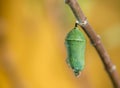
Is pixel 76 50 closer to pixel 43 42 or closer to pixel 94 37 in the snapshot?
pixel 94 37

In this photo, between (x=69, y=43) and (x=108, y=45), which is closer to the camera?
(x=69, y=43)

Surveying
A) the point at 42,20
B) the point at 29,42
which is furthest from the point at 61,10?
the point at 29,42

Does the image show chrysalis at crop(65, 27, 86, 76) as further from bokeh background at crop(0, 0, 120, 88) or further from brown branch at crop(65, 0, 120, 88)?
bokeh background at crop(0, 0, 120, 88)

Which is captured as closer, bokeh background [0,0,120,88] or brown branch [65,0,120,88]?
A: brown branch [65,0,120,88]

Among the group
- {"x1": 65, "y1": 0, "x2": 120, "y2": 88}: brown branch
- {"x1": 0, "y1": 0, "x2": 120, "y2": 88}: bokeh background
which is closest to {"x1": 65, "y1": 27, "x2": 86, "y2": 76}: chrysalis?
{"x1": 65, "y1": 0, "x2": 120, "y2": 88}: brown branch

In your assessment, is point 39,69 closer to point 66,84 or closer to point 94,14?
point 66,84

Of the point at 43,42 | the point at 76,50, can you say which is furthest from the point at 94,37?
the point at 43,42

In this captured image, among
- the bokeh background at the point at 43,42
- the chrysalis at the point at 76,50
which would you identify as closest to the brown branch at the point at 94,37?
the chrysalis at the point at 76,50

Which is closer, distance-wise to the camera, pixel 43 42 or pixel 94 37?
pixel 94 37
